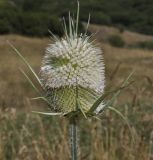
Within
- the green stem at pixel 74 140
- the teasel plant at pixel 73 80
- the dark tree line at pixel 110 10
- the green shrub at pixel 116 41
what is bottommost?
the dark tree line at pixel 110 10

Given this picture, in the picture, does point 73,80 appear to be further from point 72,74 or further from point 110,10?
point 110,10

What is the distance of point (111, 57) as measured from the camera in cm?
4159

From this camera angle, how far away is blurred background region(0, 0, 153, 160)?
14.5ft

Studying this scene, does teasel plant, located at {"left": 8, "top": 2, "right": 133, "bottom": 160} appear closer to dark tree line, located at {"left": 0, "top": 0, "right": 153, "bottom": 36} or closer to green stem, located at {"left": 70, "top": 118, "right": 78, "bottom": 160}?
green stem, located at {"left": 70, "top": 118, "right": 78, "bottom": 160}

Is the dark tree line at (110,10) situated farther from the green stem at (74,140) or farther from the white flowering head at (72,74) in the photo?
the green stem at (74,140)

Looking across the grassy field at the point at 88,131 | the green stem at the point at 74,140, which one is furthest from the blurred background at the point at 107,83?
the green stem at the point at 74,140

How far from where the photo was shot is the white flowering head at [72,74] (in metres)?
2.27

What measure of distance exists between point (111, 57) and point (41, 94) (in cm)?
3940

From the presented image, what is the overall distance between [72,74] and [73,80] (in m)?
0.02

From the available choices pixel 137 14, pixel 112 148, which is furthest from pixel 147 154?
pixel 137 14

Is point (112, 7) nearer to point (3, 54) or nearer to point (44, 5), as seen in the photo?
point (44, 5)

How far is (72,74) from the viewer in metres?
2.26

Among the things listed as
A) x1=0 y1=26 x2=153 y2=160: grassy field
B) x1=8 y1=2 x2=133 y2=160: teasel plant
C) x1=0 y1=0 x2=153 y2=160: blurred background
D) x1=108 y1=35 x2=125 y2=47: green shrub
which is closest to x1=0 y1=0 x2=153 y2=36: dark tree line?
x1=0 y1=0 x2=153 y2=160: blurred background

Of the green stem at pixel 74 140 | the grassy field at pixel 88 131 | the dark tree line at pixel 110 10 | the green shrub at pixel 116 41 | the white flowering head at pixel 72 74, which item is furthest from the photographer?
the dark tree line at pixel 110 10
